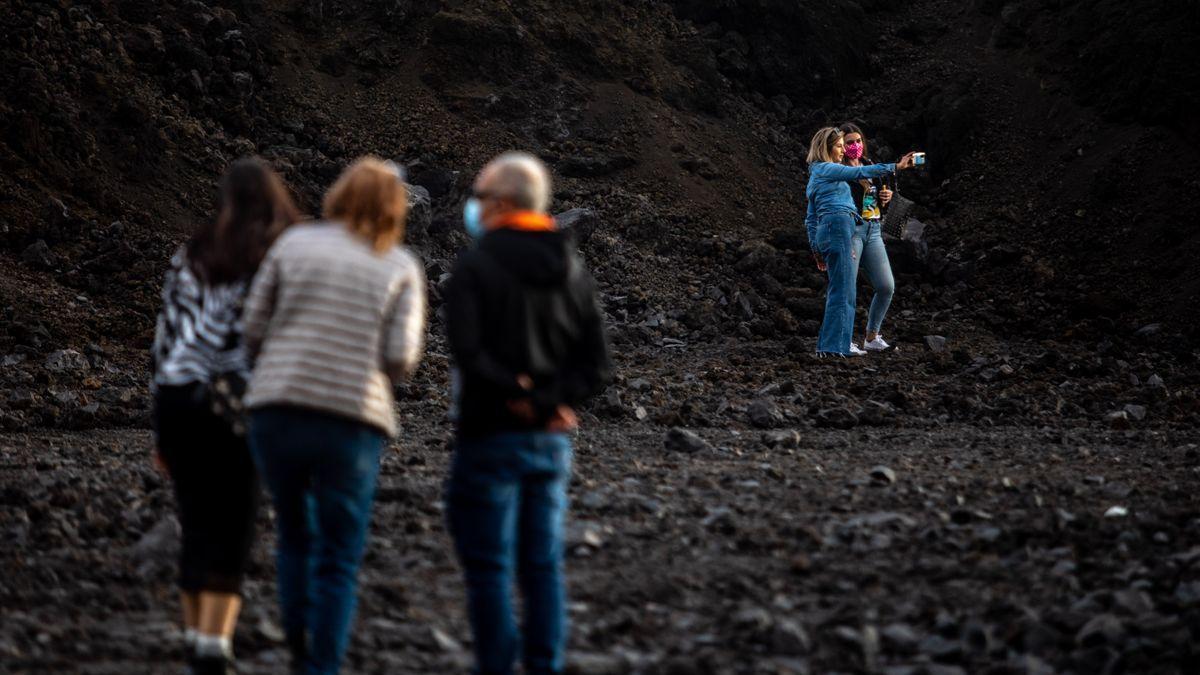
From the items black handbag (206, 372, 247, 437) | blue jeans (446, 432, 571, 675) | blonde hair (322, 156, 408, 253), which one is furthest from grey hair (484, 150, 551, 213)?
black handbag (206, 372, 247, 437)

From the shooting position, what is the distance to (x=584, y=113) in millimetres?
19484

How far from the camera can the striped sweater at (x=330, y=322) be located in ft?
14.0

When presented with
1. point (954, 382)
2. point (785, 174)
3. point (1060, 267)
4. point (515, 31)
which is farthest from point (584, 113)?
point (954, 382)

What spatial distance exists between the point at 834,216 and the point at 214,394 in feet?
29.1

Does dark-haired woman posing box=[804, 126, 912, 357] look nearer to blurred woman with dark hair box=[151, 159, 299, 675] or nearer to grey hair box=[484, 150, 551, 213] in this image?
grey hair box=[484, 150, 551, 213]

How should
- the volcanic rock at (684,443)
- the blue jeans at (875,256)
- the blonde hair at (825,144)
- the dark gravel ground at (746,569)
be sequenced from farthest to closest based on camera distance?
1. the blue jeans at (875,256)
2. the blonde hair at (825,144)
3. the volcanic rock at (684,443)
4. the dark gravel ground at (746,569)

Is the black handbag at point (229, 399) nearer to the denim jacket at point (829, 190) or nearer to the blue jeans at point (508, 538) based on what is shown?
the blue jeans at point (508, 538)

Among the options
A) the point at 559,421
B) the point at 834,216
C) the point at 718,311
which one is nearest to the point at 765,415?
the point at 834,216

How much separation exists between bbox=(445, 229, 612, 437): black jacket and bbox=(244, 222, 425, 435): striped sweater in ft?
0.79

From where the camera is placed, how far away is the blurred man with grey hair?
4160 millimetres

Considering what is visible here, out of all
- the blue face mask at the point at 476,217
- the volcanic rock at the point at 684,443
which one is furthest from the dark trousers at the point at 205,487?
the volcanic rock at the point at 684,443

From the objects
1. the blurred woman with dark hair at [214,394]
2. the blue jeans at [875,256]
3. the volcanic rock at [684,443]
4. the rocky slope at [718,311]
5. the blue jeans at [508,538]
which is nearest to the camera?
the blue jeans at [508,538]

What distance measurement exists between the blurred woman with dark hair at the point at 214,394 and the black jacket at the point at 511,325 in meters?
0.90

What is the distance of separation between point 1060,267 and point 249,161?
14707mm
